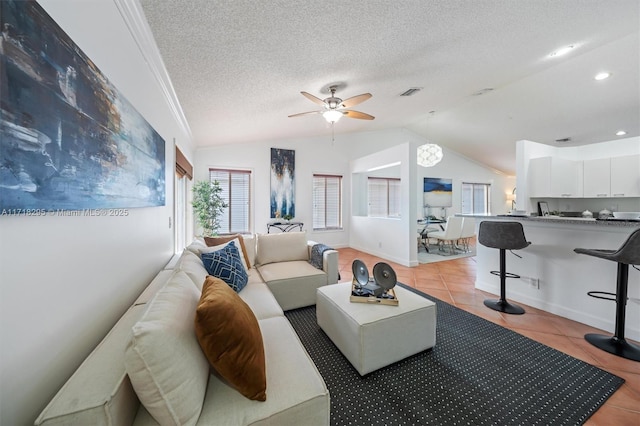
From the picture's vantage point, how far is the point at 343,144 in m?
6.39

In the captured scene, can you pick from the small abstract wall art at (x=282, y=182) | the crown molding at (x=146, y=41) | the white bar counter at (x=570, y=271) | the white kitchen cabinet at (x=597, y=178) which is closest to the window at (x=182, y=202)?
the crown molding at (x=146, y=41)

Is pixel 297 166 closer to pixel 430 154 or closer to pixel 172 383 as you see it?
pixel 430 154

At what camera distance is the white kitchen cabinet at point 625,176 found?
367cm

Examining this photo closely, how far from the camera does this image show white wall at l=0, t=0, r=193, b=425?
0.68m

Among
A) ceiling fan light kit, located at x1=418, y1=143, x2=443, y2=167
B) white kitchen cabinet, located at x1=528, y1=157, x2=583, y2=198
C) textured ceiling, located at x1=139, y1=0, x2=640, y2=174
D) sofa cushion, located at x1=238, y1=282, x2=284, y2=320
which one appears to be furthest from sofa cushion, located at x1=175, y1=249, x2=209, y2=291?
ceiling fan light kit, located at x1=418, y1=143, x2=443, y2=167

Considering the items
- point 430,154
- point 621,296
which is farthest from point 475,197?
point 621,296

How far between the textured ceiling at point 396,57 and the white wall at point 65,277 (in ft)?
1.77

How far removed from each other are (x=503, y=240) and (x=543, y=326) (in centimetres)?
87

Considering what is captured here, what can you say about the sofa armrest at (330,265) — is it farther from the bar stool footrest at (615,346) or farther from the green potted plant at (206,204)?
the green potted plant at (206,204)

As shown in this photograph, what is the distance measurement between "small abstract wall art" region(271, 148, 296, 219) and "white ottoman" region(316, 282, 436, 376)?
4036mm

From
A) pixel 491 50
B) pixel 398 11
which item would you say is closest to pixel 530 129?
pixel 491 50

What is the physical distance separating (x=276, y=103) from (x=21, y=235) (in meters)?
2.99

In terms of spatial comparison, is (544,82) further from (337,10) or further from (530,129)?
(337,10)

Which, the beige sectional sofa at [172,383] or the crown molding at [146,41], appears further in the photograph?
the crown molding at [146,41]
